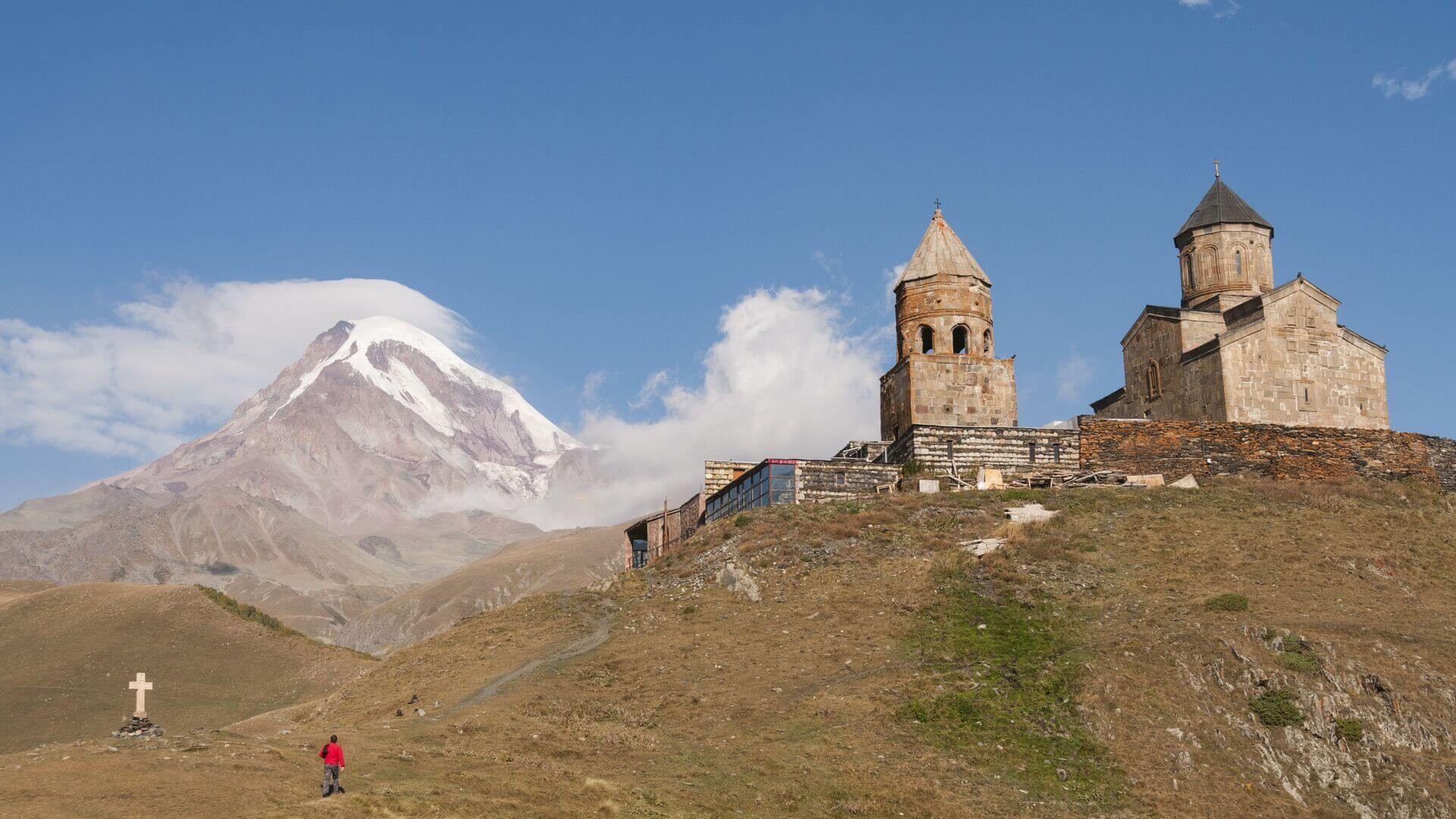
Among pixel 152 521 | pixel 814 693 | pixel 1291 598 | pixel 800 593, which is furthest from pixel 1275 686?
pixel 152 521

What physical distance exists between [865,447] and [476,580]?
104 metres

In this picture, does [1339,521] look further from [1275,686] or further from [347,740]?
[347,740]

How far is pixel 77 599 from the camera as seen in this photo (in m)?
61.1

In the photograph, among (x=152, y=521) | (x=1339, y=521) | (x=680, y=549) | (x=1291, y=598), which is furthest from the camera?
(x=152, y=521)

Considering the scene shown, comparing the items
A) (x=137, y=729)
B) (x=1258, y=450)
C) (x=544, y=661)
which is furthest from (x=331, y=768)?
(x=1258, y=450)

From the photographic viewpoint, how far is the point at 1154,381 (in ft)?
169

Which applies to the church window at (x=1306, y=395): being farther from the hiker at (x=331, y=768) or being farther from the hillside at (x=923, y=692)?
the hiker at (x=331, y=768)

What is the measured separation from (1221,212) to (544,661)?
3557 centimetres

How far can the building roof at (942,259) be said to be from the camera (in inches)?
1981

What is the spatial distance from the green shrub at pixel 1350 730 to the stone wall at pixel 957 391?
22.5 m

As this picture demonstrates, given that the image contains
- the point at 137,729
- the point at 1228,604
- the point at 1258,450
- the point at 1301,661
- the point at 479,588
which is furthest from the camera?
the point at 479,588

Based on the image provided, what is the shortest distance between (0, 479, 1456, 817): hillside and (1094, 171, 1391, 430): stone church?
344 inches

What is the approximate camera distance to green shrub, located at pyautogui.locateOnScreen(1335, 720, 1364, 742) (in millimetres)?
25797

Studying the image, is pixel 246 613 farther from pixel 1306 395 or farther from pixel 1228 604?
pixel 1306 395
